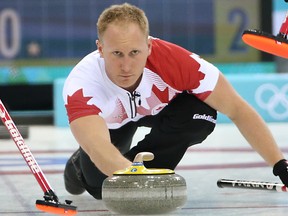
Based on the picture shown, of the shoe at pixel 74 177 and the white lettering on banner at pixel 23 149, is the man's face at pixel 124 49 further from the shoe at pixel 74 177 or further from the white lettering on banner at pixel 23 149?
the shoe at pixel 74 177

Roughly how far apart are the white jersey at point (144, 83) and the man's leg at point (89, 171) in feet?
0.99

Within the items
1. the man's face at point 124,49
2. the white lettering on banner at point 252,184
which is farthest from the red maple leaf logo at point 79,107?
the white lettering on banner at point 252,184

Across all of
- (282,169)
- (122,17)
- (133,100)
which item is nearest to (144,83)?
(133,100)

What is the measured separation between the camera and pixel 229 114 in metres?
3.26

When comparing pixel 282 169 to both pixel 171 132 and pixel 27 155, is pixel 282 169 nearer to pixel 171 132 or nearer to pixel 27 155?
pixel 171 132

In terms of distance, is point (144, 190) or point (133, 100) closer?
point (144, 190)

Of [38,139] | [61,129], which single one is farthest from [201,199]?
[61,129]

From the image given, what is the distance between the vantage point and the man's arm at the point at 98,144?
2.84 meters

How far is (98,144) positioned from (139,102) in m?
0.47

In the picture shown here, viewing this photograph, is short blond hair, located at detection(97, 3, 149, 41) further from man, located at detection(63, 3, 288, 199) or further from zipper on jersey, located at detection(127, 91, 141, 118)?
zipper on jersey, located at detection(127, 91, 141, 118)

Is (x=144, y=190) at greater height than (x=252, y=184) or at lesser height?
greater

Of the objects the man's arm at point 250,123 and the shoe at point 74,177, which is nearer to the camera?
the man's arm at point 250,123

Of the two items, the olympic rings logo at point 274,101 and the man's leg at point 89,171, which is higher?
the man's leg at point 89,171

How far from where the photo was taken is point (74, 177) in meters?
3.81
